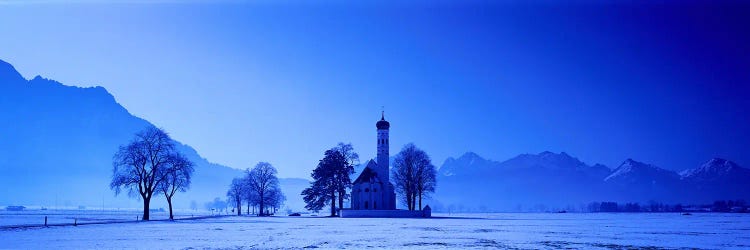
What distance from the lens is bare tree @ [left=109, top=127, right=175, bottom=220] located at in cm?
7012

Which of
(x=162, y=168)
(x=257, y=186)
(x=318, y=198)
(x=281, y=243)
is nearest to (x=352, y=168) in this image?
(x=318, y=198)

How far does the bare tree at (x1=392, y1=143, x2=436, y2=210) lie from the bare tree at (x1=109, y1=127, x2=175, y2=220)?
1703 inches

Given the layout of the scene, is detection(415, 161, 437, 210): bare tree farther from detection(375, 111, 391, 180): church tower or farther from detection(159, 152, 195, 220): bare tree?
detection(159, 152, 195, 220): bare tree

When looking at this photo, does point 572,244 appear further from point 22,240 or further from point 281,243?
point 22,240

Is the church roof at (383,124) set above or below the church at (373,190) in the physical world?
above

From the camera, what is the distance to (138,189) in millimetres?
71000

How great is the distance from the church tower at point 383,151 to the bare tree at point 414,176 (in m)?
5.28

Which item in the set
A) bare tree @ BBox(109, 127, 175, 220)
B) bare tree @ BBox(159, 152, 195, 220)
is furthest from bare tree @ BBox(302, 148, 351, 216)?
bare tree @ BBox(109, 127, 175, 220)

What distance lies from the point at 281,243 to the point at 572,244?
14.5m

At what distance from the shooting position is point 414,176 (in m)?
104

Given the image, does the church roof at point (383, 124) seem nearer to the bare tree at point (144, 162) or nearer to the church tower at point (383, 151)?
the church tower at point (383, 151)

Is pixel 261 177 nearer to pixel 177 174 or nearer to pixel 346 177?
pixel 346 177

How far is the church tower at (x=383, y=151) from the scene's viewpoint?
112 metres

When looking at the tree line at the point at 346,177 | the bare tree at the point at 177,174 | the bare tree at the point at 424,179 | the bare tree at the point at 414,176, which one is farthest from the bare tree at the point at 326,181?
the bare tree at the point at 177,174
